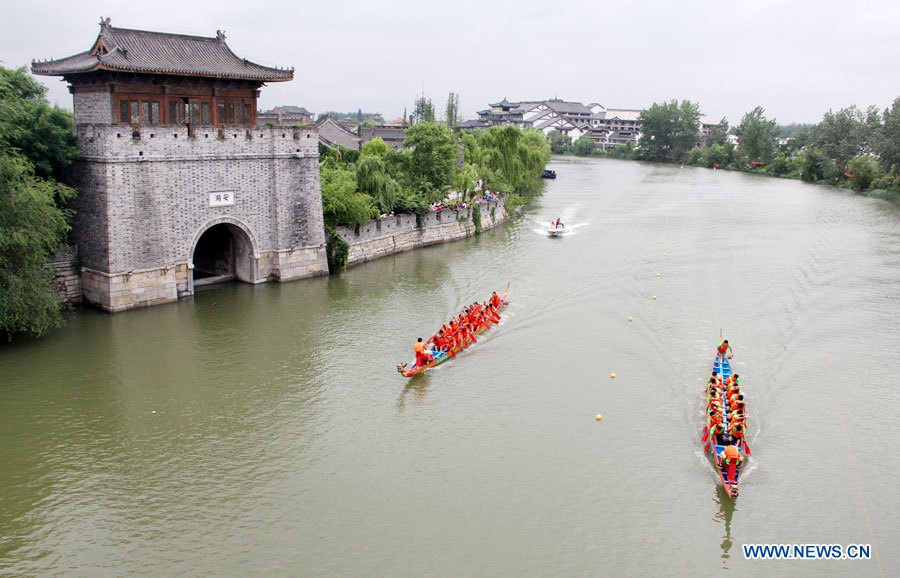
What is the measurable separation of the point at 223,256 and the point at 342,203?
12.3ft

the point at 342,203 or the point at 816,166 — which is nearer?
the point at 342,203

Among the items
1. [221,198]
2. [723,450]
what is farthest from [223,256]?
[723,450]

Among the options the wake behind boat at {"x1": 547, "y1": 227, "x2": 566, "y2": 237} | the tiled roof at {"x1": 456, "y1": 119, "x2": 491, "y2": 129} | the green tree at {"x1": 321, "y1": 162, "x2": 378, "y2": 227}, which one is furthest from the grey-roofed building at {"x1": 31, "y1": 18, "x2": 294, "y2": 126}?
the tiled roof at {"x1": 456, "y1": 119, "x2": 491, "y2": 129}

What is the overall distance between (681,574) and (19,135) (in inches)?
592

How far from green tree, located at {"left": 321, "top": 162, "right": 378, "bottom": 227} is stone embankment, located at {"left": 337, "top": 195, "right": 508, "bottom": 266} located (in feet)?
1.16

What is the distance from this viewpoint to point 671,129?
249ft

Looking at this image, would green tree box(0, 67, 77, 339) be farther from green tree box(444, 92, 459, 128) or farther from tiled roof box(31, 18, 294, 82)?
green tree box(444, 92, 459, 128)

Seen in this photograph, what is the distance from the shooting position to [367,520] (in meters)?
9.07

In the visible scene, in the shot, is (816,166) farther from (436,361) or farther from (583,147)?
(436,361)

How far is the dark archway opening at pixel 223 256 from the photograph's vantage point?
19375 mm

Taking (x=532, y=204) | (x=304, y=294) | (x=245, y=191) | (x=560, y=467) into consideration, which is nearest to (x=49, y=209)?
(x=245, y=191)

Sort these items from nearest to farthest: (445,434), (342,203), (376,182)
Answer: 1. (445,434)
2. (342,203)
3. (376,182)

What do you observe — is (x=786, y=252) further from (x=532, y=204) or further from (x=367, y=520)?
(x=367, y=520)

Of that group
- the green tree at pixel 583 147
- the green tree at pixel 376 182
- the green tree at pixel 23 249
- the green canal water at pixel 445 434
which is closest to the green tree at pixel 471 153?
the green tree at pixel 376 182
